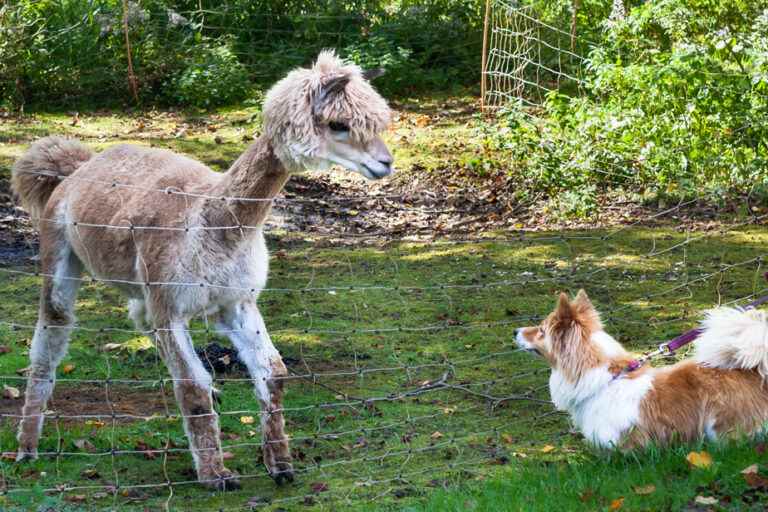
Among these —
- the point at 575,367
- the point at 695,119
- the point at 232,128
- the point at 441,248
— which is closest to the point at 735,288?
the point at 695,119

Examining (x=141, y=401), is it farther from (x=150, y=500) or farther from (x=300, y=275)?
(x=300, y=275)

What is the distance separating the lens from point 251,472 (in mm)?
5805

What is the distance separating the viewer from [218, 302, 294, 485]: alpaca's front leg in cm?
555

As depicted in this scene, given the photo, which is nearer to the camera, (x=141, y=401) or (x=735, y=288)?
(x=141, y=401)

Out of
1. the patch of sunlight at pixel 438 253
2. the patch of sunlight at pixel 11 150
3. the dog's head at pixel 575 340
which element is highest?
the dog's head at pixel 575 340

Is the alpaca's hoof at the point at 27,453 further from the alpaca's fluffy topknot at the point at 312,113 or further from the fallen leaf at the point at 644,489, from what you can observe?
→ the fallen leaf at the point at 644,489

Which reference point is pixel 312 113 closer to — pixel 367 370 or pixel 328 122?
pixel 328 122

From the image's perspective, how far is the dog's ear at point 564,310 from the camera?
17.5ft

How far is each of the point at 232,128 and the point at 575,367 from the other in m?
8.73

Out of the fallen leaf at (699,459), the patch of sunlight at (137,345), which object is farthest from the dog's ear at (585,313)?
the patch of sunlight at (137,345)

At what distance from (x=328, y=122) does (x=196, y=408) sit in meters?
1.64

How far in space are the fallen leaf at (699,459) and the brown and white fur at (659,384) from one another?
1.01 feet

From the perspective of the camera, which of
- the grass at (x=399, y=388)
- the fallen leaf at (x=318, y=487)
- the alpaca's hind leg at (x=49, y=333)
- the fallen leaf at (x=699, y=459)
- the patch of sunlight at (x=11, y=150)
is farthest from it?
the patch of sunlight at (x=11, y=150)

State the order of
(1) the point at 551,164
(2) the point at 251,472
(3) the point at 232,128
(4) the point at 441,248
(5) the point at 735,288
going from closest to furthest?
(2) the point at 251,472
(5) the point at 735,288
(4) the point at 441,248
(1) the point at 551,164
(3) the point at 232,128
